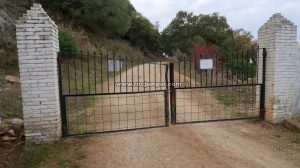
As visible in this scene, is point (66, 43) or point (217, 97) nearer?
point (217, 97)

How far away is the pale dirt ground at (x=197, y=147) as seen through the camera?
490 centimetres

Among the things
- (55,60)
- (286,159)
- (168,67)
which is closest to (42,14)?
(55,60)

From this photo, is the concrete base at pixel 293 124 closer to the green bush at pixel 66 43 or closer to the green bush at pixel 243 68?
the green bush at pixel 243 68

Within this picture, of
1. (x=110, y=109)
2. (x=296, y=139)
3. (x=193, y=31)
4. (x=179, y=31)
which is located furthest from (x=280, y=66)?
(x=179, y=31)

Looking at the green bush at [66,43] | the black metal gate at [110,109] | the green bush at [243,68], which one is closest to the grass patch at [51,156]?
the black metal gate at [110,109]

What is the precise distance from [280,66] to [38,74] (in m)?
5.21

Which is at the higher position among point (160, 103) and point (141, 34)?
point (141, 34)

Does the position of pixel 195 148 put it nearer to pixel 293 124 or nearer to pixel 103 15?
pixel 293 124

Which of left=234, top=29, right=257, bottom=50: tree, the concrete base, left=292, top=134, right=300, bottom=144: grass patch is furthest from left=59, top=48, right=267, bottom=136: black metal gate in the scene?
left=234, top=29, right=257, bottom=50: tree

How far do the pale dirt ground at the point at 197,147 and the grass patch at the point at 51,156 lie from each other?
8.6 inches

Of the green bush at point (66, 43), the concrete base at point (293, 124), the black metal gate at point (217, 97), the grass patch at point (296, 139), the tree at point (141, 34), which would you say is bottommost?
the grass patch at point (296, 139)

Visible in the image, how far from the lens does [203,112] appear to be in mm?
8523

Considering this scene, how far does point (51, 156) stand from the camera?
518 cm

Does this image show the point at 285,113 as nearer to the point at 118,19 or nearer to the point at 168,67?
the point at 168,67
